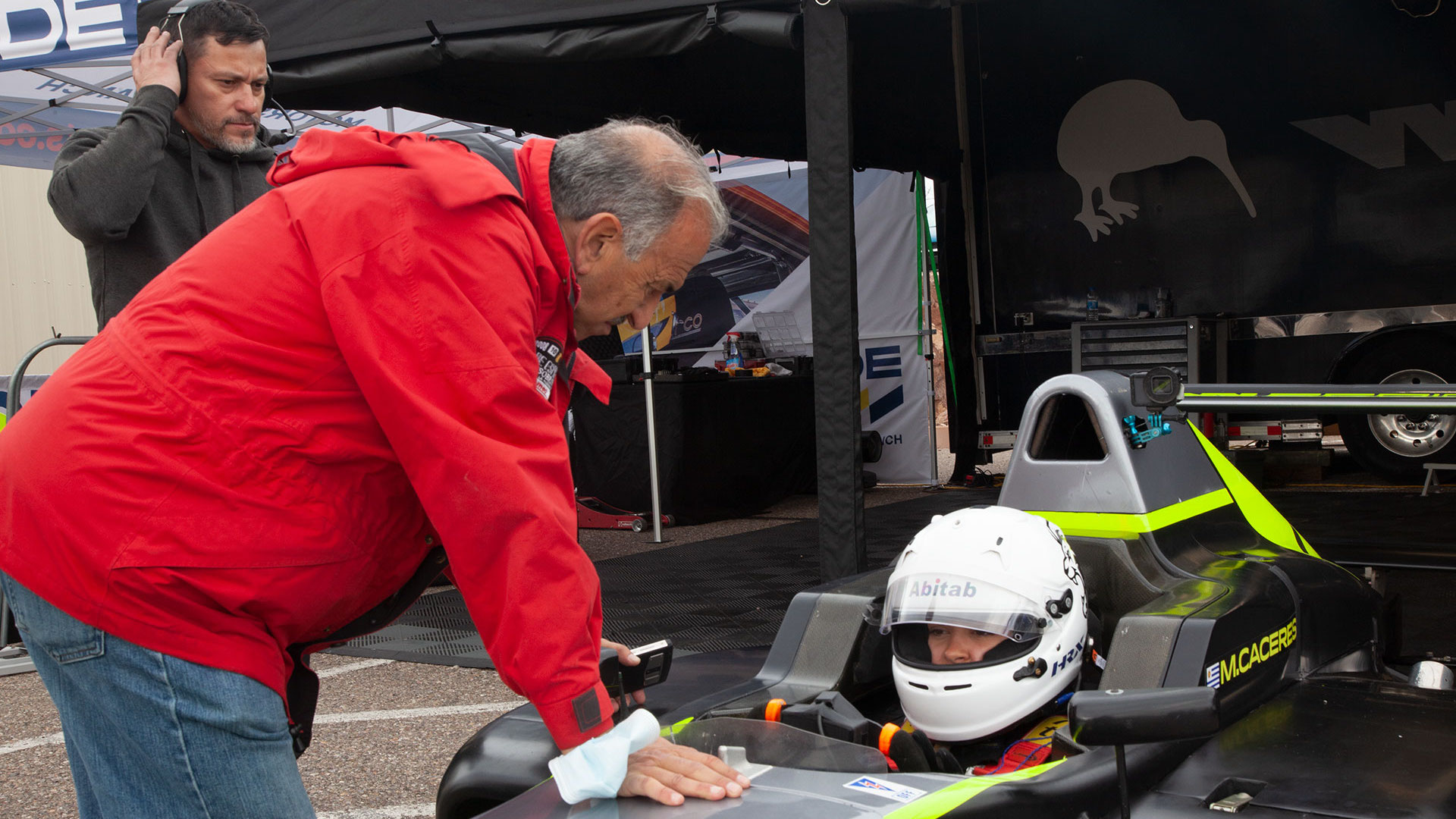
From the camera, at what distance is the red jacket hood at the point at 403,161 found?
1379 mm

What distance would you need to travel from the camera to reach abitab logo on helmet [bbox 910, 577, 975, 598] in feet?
7.16

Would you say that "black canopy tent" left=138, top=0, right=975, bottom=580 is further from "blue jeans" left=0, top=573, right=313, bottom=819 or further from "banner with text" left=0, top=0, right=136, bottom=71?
"blue jeans" left=0, top=573, right=313, bottom=819

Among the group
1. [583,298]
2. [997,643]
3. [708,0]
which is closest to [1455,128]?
[708,0]

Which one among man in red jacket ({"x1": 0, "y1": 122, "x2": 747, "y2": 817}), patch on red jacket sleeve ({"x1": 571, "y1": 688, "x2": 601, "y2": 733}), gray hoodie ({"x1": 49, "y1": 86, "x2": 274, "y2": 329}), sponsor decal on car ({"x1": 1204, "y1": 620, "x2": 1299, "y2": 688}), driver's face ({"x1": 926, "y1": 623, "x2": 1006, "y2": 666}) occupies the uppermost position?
gray hoodie ({"x1": 49, "y1": 86, "x2": 274, "y2": 329})

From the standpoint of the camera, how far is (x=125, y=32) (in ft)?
19.6

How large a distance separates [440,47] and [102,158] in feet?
10.9

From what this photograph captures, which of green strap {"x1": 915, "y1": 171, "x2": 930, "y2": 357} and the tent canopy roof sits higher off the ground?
the tent canopy roof

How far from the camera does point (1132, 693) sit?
5.46ft

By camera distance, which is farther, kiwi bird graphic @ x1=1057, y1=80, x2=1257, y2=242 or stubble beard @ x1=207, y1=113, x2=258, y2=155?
kiwi bird graphic @ x1=1057, y1=80, x2=1257, y2=242

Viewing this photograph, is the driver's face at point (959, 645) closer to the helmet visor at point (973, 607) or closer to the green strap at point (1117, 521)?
the helmet visor at point (973, 607)

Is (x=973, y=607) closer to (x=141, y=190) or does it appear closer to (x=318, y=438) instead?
(x=318, y=438)

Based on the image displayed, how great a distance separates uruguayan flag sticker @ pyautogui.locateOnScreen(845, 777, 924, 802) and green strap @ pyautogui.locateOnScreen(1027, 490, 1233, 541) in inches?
42.8

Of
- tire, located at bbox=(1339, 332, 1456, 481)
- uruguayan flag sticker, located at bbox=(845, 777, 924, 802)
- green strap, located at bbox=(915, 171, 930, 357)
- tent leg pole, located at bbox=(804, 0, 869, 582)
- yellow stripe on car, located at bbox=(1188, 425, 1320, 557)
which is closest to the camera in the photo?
uruguayan flag sticker, located at bbox=(845, 777, 924, 802)

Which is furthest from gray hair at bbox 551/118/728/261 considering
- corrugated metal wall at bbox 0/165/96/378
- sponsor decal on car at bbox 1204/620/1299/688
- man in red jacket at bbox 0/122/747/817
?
corrugated metal wall at bbox 0/165/96/378
